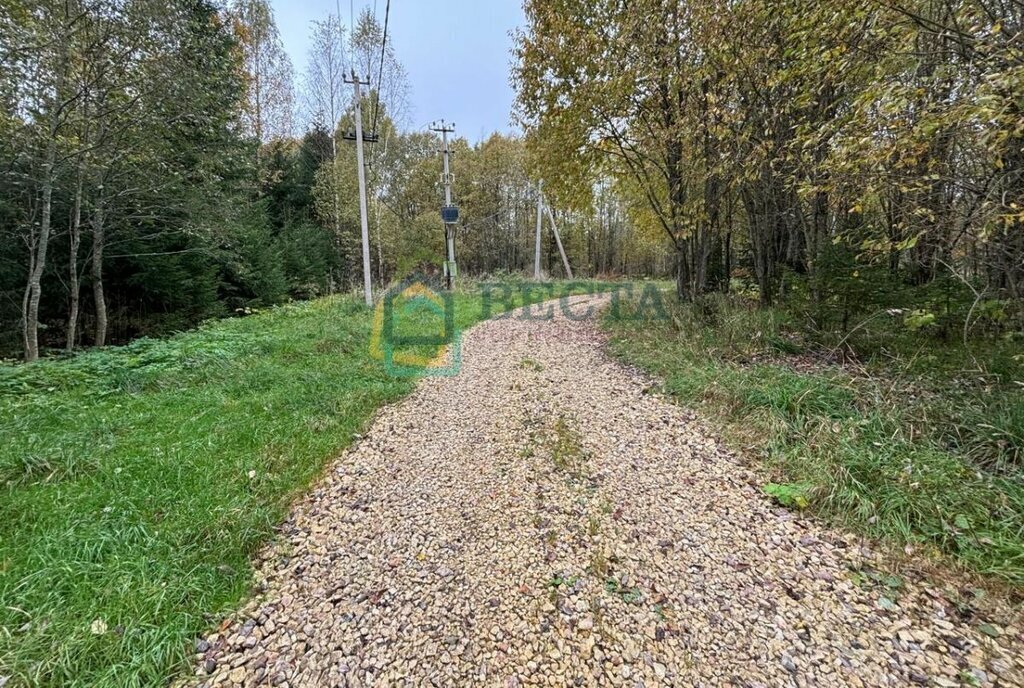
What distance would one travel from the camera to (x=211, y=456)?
9.82 feet

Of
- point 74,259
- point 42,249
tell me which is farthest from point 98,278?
point 42,249

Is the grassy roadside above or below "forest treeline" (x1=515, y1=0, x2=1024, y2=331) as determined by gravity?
below

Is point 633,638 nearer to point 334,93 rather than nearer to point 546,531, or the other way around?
point 546,531

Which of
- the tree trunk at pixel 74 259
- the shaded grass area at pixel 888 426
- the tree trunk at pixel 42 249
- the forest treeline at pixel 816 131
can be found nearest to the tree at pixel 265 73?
the tree trunk at pixel 74 259

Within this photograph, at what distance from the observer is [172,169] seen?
7.76m

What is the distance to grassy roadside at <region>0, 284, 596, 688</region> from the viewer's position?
162 cm

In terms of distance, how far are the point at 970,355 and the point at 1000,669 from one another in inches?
137

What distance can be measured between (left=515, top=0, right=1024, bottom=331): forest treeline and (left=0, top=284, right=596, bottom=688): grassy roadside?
15.3 ft

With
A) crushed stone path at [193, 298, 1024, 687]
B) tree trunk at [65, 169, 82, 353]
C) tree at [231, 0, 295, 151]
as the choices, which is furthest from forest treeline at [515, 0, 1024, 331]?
tree at [231, 0, 295, 151]

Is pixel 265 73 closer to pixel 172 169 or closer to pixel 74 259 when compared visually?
pixel 172 169

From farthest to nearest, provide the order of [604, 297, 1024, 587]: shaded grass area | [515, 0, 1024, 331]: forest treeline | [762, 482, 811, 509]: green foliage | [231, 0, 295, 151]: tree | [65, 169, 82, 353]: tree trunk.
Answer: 1. [231, 0, 295, 151]: tree
2. [65, 169, 82, 353]: tree trunk
3. [515, 0, 1024, 331]: forest treeline
4. [762, 482, 811, 509]: green foliage
5. [604, 297, 1024, 587]: shaded grass area

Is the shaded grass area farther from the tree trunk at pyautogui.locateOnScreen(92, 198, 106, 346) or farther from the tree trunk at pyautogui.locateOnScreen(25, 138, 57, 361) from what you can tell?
the tree trunk at pyautogui.locateOnScreen(92, 198, 106, 346)

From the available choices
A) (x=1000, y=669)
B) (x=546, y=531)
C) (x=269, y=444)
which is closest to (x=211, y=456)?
(x=269, y=444)

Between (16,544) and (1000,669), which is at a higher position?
(16,544)
